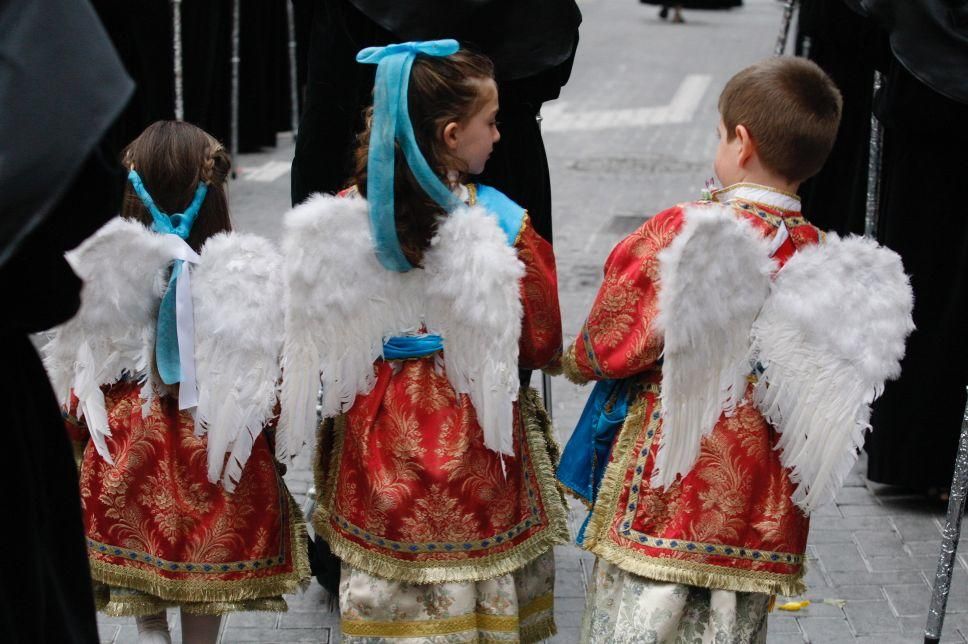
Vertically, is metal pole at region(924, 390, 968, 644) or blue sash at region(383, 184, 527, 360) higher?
blue sash at region(383, 184, 527, 360)

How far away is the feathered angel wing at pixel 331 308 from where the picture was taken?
274 centimetres

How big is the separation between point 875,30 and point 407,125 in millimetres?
2241

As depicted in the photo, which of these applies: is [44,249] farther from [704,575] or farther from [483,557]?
[704,575]

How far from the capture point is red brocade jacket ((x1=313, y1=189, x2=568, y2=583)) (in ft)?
9.21

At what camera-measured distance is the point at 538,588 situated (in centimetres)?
305

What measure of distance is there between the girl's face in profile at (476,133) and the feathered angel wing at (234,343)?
0.50 metres

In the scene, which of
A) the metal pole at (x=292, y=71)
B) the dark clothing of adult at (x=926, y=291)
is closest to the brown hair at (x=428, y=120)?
the dark clothing of adult at (x=926, y=291)

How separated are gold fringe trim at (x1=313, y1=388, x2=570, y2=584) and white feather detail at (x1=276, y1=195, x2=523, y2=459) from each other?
198mm

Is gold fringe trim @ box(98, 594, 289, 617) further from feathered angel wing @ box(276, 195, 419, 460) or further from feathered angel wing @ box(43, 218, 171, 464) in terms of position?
feathered angel wing @ box(276, 195, 419, 460)

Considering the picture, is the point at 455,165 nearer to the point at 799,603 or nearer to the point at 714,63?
the point at 799,603

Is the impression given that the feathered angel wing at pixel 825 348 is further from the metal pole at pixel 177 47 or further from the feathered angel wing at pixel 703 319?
A: the metal pole at pixel 177 47

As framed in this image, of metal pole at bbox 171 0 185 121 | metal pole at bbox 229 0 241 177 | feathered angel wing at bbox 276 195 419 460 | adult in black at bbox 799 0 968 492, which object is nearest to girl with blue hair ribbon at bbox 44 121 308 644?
feathered angel wing at bbox 276 195 419 460

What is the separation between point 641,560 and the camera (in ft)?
9.12

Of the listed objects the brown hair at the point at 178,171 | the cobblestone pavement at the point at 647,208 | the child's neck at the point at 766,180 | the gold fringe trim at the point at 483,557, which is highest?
the child's neck at the point at 766,180
